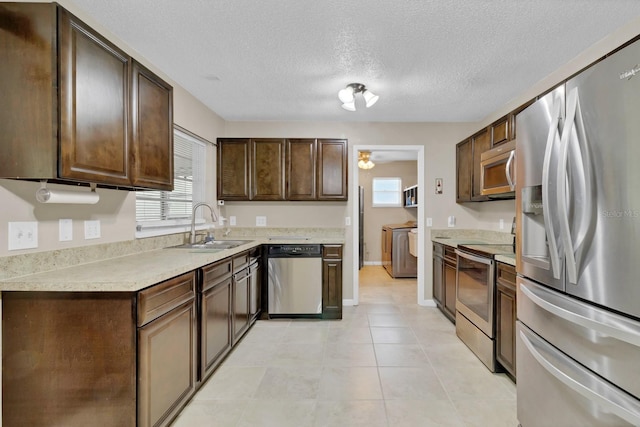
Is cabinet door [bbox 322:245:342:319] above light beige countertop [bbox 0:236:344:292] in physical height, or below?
below

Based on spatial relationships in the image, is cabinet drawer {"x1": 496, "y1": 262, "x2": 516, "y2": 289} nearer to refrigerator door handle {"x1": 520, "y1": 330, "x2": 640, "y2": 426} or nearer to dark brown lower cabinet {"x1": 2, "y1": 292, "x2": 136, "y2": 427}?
refrigerator door handle {"x1": 520, "y1": 330, "x2": 640, "y2": 426}

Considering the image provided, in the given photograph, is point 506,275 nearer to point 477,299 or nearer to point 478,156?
point 477,299

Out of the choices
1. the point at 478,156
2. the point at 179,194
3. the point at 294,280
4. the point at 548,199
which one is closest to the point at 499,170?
the point at 478,156

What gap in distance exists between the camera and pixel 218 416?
1.88 m

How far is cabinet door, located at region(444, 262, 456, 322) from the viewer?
3.34 metres

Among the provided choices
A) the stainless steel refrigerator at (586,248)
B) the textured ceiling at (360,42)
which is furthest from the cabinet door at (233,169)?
the stainless steel refrigerator at (586,248)

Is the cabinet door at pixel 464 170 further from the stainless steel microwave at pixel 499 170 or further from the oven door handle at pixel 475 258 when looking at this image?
the oven door handle at pixel 475 258

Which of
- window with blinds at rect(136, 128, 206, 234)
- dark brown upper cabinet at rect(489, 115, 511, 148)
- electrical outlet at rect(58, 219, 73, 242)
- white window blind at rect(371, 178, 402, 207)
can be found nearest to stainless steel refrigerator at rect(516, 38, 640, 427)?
dark brown upper cabinet at rect(489, 115, 511, 148)

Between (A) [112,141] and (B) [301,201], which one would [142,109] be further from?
(B) [301,201]

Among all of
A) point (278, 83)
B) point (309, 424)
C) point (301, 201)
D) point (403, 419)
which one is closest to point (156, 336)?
point (309, 424)

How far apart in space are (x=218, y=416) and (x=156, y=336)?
2.39ft

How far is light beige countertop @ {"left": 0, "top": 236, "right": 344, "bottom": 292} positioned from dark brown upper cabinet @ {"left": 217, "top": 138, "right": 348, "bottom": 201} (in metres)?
1.73

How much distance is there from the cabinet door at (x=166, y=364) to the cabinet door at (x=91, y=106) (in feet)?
2.74

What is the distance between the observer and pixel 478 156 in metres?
3.38
